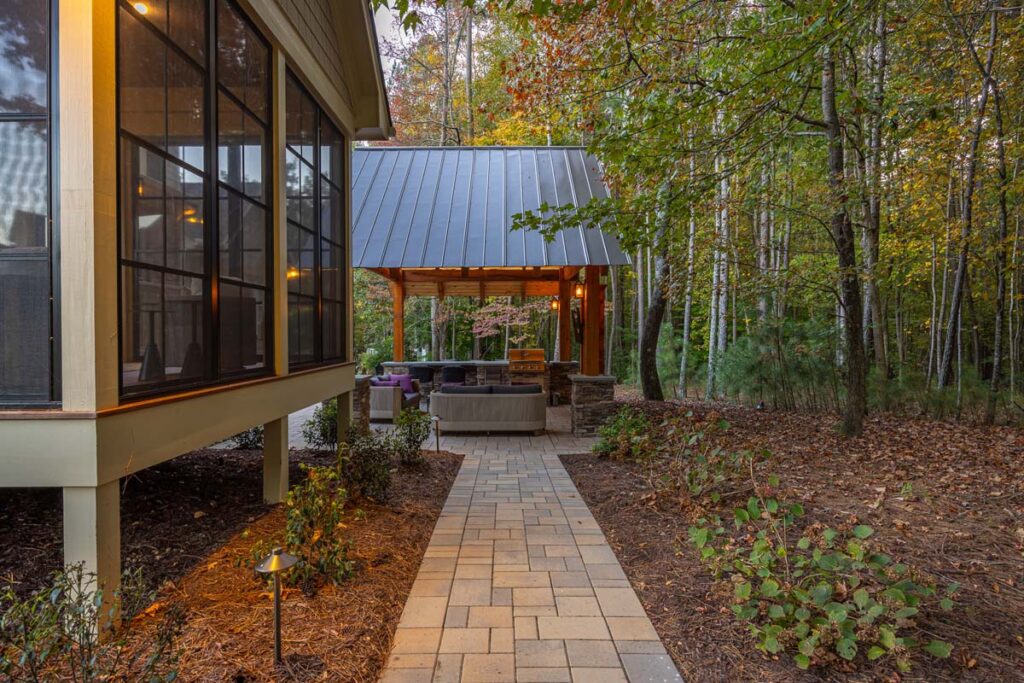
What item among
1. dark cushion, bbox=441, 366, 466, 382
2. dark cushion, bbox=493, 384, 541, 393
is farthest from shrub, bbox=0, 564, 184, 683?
dark cushion, bbox=441, 366, 466, 382

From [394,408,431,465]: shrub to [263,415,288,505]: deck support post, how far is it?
1.41 m

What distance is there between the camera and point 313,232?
16.0ft

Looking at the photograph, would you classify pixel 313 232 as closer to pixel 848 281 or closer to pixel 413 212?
pixel 413 212

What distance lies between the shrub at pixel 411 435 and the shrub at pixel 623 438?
2.14 m

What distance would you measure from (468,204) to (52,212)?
307 inches

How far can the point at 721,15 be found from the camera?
6695mm

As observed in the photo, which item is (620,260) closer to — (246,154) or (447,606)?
(246,154)

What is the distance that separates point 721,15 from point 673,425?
5.43 m

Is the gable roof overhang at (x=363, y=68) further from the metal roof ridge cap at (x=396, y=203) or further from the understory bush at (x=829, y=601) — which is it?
the understory bush at (x=829, y=601)

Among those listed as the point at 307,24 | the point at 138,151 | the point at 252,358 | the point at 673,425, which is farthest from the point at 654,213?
the point at 138,151

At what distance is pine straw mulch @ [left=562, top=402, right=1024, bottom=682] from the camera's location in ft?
7.37

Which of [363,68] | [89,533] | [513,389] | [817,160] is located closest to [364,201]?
[363,68]

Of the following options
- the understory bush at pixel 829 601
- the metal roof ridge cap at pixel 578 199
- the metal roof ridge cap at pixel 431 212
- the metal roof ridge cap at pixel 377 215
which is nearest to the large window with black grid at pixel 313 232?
the metal roof ridge cap at pixel 431 212

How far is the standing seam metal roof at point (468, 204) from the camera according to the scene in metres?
8.17
